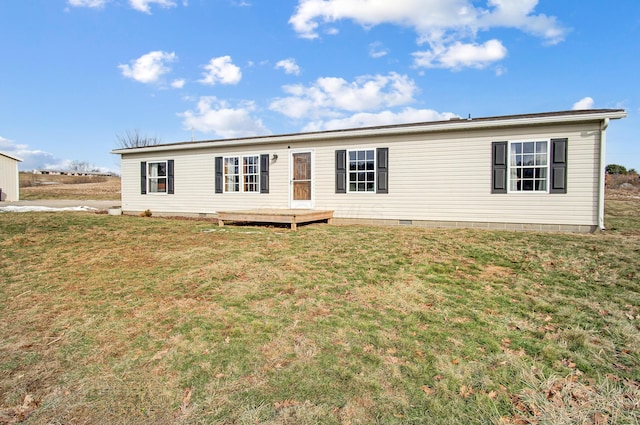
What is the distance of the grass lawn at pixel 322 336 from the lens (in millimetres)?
2443

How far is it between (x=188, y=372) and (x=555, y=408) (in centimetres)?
266

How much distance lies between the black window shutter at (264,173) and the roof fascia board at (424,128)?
49 centimetres

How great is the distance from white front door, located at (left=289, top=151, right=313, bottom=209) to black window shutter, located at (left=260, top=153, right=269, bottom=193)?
901 millimetres

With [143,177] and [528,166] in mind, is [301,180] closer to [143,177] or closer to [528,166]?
[528,166]

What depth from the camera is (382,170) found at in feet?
33.7

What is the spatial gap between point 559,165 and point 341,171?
554cm

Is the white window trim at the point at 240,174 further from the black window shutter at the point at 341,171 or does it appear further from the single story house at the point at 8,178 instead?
the single story house at the point at 8,178

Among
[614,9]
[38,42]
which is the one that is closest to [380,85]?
[614,9]

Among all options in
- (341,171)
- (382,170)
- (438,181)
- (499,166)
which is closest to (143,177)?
(341,171)

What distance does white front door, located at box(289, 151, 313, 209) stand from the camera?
11.3 m

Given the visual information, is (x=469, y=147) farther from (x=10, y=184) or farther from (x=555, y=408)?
(x=10, y=184)

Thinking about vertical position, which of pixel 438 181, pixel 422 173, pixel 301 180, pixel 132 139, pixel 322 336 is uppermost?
pixel 132 139

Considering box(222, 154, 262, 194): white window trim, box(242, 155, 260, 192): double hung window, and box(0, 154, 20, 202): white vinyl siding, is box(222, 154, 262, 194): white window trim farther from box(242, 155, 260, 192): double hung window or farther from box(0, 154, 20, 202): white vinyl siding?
box(0, 154, 20, 202): white vinyl siding

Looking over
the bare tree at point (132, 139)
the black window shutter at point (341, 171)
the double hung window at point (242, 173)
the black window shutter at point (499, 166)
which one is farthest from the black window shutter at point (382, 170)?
the bare tree at point (132, 139)
